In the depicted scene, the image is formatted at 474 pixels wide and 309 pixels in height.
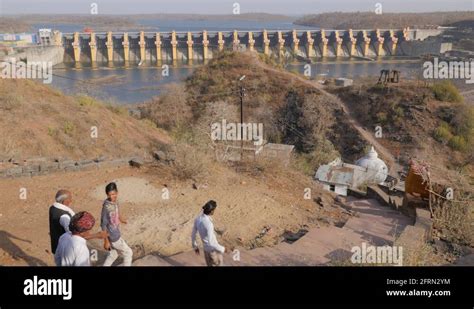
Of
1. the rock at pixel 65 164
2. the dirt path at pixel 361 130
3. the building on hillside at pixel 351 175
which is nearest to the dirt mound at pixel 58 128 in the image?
the rock at pixel 65 164

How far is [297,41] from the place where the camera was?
6538cm

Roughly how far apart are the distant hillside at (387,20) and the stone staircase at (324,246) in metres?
94.8

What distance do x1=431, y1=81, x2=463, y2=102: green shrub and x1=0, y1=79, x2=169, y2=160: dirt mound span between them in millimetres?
20741

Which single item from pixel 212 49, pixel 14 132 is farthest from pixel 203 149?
pixel 212 49

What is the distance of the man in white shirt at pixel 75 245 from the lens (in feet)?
11.6

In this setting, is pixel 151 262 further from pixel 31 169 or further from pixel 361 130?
pixel 361 130

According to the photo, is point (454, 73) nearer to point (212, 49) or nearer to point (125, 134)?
point (212, 49)

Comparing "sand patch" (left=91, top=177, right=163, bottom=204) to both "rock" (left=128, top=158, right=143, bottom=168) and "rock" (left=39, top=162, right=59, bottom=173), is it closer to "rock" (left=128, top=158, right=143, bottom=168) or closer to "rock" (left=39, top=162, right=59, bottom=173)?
"rock" (left=128, top=158, right=143, bottom=168)

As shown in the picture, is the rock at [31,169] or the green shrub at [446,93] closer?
the rock at [31,169]

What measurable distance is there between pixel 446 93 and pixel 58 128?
82.0 ft

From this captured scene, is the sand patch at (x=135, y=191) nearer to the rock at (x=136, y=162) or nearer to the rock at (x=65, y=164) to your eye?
the rock at (x=136, y=162)

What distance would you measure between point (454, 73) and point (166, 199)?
4441 centimetres

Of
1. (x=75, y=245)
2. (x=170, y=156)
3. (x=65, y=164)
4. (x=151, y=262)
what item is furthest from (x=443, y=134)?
(x=75, y=245)
